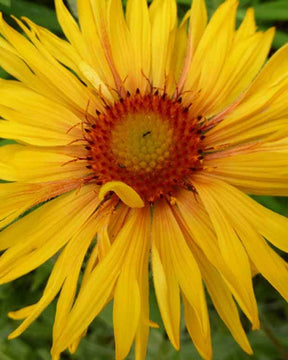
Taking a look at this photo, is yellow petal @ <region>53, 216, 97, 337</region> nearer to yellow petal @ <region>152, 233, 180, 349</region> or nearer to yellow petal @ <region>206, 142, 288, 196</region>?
yellow petal @ <region>152, 233, 180, 349</region>

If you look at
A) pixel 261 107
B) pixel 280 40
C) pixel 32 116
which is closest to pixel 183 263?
pixel 261 107

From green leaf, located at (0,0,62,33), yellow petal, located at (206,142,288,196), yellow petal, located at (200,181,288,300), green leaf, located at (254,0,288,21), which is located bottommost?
yellow petal, located at (200,181,288,300)

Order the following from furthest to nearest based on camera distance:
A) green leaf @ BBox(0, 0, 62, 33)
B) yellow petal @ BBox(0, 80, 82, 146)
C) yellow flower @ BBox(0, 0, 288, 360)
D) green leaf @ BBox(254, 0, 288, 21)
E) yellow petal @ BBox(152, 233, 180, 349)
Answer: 1. green leaf @ BBox(0, 0, 62, 33)
2. green leaf @ BBox(254, 0, 288, 21)
3. yellow petal @ BBox(0, 80, 82, 146)
4. yellow flower @ BBox(0, 0, 288, 360)
5. yellow petal @ BBox(152, 233, 180, 349)

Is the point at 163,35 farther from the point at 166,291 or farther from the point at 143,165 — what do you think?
the point at 166,291

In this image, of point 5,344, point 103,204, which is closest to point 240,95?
point 103,204

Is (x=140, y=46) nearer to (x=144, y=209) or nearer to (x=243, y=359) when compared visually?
(x=144, y=209)

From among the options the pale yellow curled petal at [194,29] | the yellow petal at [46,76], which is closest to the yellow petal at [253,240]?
the pale yellow curled petal at [194,29]

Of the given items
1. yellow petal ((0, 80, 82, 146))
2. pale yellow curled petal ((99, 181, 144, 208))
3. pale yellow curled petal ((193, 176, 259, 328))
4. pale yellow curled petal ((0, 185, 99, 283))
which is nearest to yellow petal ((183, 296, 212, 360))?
pale yellow curled petal ((193, 176, 259, 328))

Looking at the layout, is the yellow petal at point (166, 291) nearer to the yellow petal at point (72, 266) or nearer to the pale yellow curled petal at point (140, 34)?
the yellow petal at point (72, 266)
